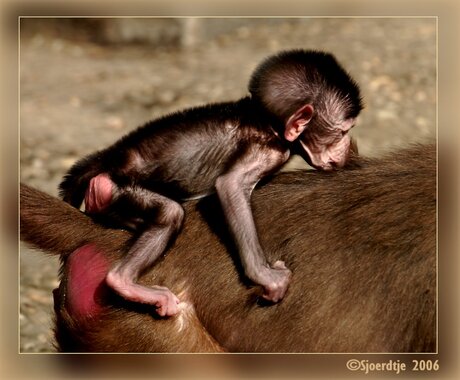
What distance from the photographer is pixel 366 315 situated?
3.32 meters

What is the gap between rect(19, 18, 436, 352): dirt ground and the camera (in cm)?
761

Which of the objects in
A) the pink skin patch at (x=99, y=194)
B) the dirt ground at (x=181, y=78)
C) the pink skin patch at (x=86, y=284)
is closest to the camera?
the pink skin patch at (x=86, y=284)

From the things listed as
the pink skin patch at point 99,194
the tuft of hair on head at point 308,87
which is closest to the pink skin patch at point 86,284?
the pink skin patch at point 99,194

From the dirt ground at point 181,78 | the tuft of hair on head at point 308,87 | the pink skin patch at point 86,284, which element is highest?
the dirt ground at point 181,78

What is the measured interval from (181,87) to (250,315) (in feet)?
17.9

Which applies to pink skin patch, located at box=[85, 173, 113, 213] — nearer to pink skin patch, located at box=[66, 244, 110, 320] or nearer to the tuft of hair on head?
pink skin patch, located at box=[66, 244, 110, 320]

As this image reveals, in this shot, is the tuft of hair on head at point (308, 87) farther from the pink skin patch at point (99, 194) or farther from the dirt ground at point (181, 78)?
the dirt ground at point (181, 78)

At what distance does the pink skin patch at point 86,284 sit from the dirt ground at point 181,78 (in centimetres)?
310

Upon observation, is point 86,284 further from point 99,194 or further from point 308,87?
point 308,87

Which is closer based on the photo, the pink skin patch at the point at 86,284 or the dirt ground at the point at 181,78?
the pink skin patch at the point at 86,284

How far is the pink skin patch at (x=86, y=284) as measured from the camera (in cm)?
349

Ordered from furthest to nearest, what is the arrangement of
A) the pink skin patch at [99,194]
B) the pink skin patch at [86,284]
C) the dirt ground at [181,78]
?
the dirt ground at [181,78], the pink skin patch at [99,194], the pink skin patch at [86,284]

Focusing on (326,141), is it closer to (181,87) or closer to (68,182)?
(68,182)

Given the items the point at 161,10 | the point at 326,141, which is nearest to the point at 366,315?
the point at 326,141
